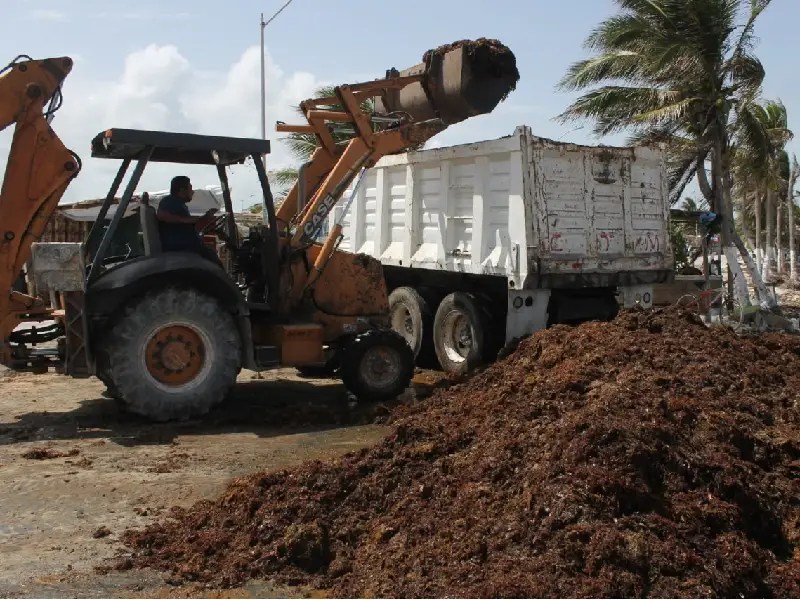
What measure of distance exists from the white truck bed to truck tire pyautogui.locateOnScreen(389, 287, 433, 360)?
0.42 metres

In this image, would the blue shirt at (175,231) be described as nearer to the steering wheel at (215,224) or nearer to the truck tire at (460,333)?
the steering wheel at (215,224)

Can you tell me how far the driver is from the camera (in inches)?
316

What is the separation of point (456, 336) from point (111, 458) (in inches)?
188

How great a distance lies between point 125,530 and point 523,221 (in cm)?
545

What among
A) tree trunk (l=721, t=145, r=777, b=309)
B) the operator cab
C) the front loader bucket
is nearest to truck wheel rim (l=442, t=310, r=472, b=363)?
the front loader bucket

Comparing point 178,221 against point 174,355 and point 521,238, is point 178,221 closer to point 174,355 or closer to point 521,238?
point 174,355

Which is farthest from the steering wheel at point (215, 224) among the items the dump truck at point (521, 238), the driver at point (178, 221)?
the dump truck at point (521, 238)

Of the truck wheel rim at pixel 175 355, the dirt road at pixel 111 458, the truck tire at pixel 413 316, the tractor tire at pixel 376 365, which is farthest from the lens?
the truck tire at pixel 413 316

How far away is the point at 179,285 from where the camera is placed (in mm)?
7879

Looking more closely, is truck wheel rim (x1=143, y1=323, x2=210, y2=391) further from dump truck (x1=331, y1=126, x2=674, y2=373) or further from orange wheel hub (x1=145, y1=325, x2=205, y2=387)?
dump truck (x1=331, y1=126, x2=674, y2=373)

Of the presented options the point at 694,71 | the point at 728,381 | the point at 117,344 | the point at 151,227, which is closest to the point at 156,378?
the point at 117,344

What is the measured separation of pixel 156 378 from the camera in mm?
7816

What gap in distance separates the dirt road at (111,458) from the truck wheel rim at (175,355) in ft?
1.37

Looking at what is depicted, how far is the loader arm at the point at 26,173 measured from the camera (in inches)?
306
